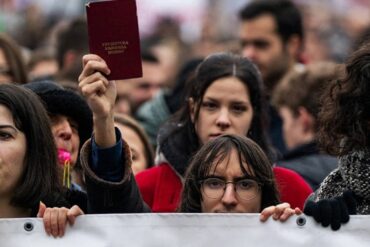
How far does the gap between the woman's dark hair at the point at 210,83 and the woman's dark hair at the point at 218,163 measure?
120 centimetres

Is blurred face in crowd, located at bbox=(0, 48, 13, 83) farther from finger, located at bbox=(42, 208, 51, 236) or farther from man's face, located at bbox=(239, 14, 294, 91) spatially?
finger, located at bbox=(42, 208, 51, 236)

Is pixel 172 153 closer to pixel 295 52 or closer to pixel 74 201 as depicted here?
pixel 74 201

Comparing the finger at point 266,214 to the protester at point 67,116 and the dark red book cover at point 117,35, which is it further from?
the protester at point 67,116

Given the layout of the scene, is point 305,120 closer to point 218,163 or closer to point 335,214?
point 218,163

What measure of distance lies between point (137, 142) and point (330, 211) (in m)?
3.08

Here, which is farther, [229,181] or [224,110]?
[224,110]

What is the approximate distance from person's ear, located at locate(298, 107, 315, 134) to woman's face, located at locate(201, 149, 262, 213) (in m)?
3.21

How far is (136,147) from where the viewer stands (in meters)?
8.88

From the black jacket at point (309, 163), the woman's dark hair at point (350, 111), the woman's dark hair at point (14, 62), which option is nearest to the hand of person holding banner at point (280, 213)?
the woman's dark hair at point (350, 111)

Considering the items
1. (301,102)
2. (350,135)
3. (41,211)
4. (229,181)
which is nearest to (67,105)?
(229,181)

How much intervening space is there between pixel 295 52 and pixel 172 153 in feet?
12.5

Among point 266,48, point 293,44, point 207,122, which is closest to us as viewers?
point 207,122

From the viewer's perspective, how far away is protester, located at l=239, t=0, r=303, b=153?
11352mm

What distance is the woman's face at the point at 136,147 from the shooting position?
29.0 feet
